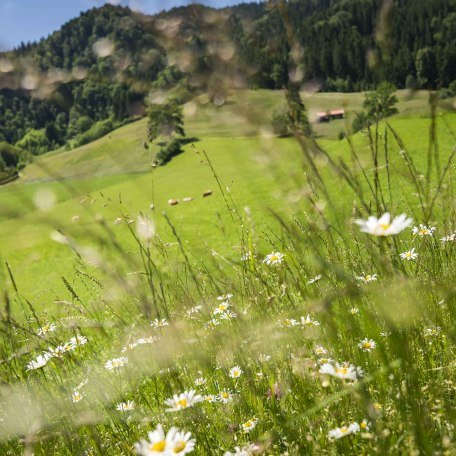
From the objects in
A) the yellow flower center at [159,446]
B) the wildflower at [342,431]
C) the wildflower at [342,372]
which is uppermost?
the wildflower at [342,372]

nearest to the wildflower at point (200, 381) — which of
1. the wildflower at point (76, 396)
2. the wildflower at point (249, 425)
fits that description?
the wildflower at point (249, 425)

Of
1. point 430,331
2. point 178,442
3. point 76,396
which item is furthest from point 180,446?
point 76,396

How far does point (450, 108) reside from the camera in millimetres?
1132

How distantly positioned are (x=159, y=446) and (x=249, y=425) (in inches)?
18.1

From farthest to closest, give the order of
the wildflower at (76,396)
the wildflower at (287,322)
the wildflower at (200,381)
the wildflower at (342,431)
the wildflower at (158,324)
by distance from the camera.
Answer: the wildflower at (76,396) → the wildflower at (200,381) → the wildflower at (287,322) → the wildflower at (158,324) → the wildflower at (342,431)

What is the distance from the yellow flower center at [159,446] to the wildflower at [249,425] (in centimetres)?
38

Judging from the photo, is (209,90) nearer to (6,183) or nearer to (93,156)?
(6,183)

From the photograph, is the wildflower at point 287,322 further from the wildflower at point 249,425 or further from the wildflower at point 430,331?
the wildflower at point 430,331

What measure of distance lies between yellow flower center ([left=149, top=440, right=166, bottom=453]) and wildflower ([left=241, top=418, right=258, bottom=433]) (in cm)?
38

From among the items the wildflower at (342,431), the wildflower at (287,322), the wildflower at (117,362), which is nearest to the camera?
the wildflower at (342,431)

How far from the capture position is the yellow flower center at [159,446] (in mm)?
1156

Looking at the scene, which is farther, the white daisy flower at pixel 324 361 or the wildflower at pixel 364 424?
the white daisy flower at pixel 324 361

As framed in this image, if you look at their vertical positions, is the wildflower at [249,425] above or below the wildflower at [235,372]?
above

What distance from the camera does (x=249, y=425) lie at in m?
1.54
